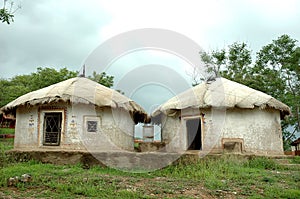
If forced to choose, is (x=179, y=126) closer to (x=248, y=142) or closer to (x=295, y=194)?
(x=248, y=142)

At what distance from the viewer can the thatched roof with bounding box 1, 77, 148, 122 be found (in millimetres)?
9586

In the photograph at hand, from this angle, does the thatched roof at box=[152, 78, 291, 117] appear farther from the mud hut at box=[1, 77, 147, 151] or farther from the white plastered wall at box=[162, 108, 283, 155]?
the mud hut at box=[1, 77, 147, 151]

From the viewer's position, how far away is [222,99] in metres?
10.4

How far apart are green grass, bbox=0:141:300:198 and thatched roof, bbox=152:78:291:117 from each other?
2.52m

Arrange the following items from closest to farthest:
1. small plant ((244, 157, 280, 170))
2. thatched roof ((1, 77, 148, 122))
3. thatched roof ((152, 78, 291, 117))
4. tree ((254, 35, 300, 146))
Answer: small plant ((244, 157, 280, 170)) → thatched roof ((1, 77, 148, 122)) → thatched roof ((152, 78, 291, 117)) → tree ((254, 35, 300, 146))

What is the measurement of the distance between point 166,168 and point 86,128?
3.33m

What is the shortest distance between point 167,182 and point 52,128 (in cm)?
522

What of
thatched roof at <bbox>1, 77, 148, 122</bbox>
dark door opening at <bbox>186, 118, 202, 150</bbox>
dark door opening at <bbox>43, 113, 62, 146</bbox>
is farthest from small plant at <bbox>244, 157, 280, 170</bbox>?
dark door opening at <bbox>43, 113, 62, 146</bbox>

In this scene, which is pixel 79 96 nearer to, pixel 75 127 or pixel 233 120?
pixel 75 127

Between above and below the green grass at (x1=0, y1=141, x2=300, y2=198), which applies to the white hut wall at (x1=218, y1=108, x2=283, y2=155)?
above

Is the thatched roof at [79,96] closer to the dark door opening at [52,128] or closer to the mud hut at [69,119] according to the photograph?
the mud hut at [69,119]

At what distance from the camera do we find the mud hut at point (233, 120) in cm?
1019

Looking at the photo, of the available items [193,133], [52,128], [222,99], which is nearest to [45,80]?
[52,128]

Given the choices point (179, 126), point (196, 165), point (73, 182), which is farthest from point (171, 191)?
point (179, 126)
